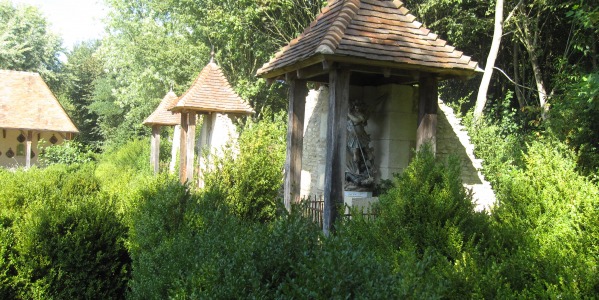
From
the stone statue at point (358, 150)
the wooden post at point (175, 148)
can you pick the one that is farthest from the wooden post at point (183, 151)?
the stone statue at point (358, 150)

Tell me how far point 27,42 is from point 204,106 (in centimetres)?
2662

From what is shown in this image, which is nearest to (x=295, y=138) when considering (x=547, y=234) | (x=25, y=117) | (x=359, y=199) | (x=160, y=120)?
(x=359, y=199)

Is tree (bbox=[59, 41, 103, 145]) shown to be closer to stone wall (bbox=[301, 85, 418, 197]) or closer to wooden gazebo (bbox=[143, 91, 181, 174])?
wooden gazebo (bbox=[143, 91, 181, 174])

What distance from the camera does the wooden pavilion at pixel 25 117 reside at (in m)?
20.5

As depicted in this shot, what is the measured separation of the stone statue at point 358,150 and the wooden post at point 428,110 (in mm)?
1460

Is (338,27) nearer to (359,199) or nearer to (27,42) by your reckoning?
(359,199)

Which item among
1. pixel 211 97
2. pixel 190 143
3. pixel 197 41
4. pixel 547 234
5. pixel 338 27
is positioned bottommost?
pixel 547 234

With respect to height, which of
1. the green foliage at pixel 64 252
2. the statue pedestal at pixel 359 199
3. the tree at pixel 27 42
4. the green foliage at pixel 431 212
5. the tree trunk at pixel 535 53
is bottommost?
the green foliage at pixel 64 252

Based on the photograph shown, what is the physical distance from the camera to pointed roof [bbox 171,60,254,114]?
35.0ft

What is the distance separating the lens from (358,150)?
24.8ft

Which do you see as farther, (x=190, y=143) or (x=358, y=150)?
(x=190, y=143)

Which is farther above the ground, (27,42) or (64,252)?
(27,42)

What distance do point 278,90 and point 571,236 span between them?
1633cm

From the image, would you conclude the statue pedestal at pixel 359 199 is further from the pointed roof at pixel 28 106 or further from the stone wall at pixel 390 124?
the pointed roof at pixel 28 106
